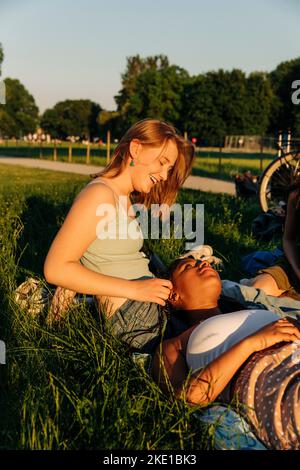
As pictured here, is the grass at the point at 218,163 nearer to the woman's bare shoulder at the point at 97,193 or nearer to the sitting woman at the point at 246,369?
the woman's bare shoulder at the point at 97,193

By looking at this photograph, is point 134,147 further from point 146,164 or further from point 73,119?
point 73,119

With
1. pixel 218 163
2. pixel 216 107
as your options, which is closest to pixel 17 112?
pixel 216 107

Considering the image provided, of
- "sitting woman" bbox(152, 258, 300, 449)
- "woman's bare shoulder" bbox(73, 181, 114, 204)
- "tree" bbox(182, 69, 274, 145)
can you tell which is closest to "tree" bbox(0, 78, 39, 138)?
"tree" bbox(182, 69, 274, 145)

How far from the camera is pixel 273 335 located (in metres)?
2.11

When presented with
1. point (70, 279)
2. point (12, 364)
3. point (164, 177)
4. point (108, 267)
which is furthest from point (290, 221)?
point (12, 364)

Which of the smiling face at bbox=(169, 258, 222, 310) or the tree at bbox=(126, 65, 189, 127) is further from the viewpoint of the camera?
the tree at bbox=(126, 65, 189, 127)

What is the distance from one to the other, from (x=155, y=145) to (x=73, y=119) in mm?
97564

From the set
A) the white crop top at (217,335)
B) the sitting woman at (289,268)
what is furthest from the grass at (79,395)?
the sitting woman at (289,268)

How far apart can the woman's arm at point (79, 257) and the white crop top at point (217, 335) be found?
1.19 ft

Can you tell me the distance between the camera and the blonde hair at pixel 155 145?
2.75 meters

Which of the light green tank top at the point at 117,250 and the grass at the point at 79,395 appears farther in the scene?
the light green tank top at the point at 117,250

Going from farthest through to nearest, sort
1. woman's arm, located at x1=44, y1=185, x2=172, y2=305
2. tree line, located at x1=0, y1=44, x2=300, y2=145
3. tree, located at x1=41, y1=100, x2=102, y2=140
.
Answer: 1. tree, located at x1=41, y1=100, x2=102, y2=140
2. tree line, located at x1=0, y1=44, x2=300, y2=145
3. woman's arm, located at x1=44, y1=185, x2=172, y2=305

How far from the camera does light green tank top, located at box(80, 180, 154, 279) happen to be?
2.68m

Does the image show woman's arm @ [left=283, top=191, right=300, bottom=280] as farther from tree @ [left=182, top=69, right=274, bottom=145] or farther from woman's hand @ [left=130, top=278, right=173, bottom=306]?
tree @ [left=182, top=69, right=274, bottom=145]
